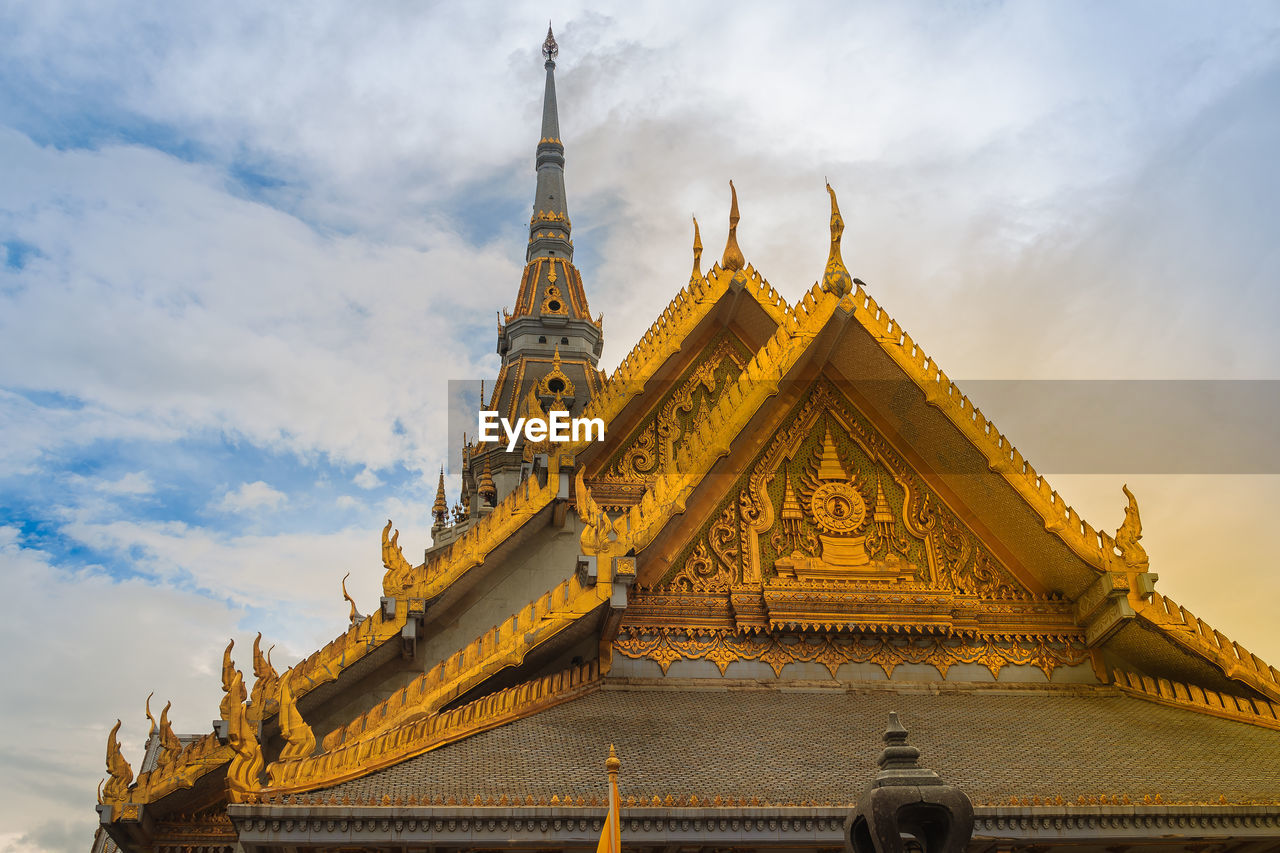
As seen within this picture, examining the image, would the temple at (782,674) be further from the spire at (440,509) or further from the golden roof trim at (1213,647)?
the spire at (440,509)

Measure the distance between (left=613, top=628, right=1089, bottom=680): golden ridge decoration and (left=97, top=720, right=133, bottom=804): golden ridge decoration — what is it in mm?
4330

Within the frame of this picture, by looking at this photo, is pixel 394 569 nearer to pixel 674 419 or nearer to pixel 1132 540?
pixel 674 419

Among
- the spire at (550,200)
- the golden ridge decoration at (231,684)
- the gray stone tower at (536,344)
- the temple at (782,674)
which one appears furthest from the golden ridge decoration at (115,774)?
the spire at (550,200)

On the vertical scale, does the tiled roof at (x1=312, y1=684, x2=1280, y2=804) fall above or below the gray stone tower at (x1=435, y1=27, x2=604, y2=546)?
below

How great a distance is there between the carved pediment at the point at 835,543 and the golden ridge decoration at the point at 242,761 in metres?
3.66

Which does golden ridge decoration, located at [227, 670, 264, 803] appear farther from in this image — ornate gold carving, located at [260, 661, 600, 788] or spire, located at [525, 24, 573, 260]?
spire, located at [525, 24, 573, 260]

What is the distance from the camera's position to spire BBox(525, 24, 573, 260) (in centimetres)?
2947

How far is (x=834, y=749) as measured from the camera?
820cm

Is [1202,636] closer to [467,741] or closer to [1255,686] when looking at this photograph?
[1255,686]

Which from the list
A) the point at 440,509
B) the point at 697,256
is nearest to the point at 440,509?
the point at 440,509

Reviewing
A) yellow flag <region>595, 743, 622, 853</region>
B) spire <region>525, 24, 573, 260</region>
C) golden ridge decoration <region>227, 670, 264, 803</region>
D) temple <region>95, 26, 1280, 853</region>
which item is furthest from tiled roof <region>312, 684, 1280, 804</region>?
spire <region>525, 24, 573, 260</region>

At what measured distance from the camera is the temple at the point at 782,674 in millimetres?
7137

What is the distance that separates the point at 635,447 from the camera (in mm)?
13570

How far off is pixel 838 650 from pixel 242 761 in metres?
4.95
